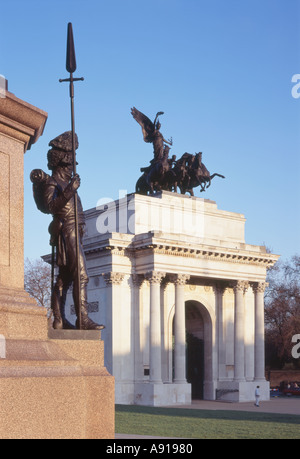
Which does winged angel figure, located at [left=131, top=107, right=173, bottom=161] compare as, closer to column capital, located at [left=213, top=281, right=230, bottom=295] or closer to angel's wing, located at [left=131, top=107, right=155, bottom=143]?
angel's wing, located at [left=131, top=107, right=155, bottom=143]

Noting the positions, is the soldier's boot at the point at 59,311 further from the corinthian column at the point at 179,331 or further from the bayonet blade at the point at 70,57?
the corinthian column at the point at 179,331

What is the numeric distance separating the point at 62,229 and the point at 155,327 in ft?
109

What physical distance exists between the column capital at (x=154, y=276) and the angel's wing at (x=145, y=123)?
9.79 m

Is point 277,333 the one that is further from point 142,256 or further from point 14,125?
point 14,125

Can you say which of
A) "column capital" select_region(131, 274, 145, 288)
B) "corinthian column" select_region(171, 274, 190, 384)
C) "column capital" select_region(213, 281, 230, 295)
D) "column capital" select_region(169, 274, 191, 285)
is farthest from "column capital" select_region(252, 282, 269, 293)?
"column capital" select_region(131, 274, 145, 288)

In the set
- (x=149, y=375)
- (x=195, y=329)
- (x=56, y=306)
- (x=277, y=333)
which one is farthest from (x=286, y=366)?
(x=56, y=306)

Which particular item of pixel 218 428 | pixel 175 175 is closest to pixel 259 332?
pixel 175 175

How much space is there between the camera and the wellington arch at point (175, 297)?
4247 centimetres

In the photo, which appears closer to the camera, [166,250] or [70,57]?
[70,57]

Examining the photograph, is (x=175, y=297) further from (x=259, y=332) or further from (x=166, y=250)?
(x=259, y=332)

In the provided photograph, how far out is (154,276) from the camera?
4247 cm

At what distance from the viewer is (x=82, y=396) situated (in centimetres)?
825

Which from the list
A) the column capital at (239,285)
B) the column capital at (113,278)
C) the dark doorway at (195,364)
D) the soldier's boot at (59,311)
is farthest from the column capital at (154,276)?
the soldier's boot at (59,311)

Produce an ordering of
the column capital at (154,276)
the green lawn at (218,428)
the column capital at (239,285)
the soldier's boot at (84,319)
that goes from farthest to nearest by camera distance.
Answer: the column capital at (239,285) → the column capital at (154,276) → the green lawn at (218,428) → the soldier's boot at (84,319)
